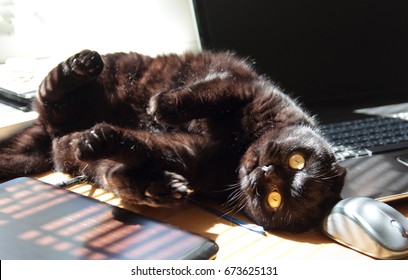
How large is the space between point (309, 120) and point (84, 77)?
59 centimetres

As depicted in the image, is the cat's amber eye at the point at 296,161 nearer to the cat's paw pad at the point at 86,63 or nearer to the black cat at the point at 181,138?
the black cat at the point at 181,138

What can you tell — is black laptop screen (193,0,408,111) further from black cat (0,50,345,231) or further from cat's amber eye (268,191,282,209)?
cat's amber eye (268,191,282,209)

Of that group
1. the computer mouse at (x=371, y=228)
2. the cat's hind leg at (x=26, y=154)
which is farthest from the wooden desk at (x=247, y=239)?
the cat's hind leg at (x=26, y=154)

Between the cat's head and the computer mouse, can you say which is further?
the cat's head

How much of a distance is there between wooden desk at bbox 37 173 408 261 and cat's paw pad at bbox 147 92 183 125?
200 mm

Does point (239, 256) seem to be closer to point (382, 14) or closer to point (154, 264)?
point (154, 264)

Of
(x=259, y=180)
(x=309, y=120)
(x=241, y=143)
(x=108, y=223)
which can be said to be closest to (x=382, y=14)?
(x=309, y=120)

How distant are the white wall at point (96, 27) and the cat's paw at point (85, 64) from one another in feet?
1.96

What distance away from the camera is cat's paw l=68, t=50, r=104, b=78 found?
3.64ft

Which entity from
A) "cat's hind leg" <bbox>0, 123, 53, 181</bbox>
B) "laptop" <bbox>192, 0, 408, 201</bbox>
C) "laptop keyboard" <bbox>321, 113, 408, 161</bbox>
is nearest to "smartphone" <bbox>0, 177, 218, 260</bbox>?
"cat's hind leg" <bbox>0, 123, 53, 181</bbox>

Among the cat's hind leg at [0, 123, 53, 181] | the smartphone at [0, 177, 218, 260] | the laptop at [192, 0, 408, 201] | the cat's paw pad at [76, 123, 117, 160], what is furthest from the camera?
the laptop at [192, 0, 408, 201]

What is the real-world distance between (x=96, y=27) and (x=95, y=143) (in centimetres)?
95

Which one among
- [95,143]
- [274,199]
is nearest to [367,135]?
[274,199]

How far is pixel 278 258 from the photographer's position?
79cm
